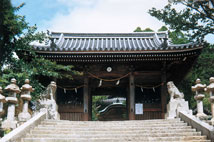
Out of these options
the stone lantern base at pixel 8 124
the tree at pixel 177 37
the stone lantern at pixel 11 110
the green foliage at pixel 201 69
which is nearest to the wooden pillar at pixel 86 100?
the stone lantern at pixel 11 110

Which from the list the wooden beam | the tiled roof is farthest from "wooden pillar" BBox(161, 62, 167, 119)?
the wooden beam

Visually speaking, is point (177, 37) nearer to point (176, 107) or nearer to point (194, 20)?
point (194, 20)

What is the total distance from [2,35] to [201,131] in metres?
7.46

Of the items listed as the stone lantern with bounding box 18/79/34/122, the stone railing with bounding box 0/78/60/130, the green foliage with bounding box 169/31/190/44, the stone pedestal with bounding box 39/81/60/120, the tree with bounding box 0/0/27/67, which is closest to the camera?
the stone railing with bounding box 0/78/60/130

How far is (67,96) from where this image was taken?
42.6ft

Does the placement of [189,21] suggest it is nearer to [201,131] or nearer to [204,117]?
[204,117]

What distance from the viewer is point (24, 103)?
8367 millimetres

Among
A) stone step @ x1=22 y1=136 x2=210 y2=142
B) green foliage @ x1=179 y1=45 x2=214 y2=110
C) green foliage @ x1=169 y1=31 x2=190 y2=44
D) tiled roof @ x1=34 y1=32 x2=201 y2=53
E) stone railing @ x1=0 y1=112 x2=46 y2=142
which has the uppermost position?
green foliage @ x1=169 y1=31 x2=190 y2=44

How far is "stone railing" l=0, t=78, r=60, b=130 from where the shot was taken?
7.39 meters

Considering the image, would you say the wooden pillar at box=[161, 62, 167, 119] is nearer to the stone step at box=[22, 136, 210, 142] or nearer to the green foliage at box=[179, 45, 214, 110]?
the green foliage at box=[179, 45, 214, 110]

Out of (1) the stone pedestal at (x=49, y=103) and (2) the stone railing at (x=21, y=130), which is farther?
(1) the stone pedestal at (x=49, y=103)

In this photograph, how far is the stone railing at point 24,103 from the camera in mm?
7395

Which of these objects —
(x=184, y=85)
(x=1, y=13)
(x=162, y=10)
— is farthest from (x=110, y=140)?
(x=184, y=85)

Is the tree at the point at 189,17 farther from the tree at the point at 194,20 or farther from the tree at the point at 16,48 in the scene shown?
the tree at the point at 16,48
